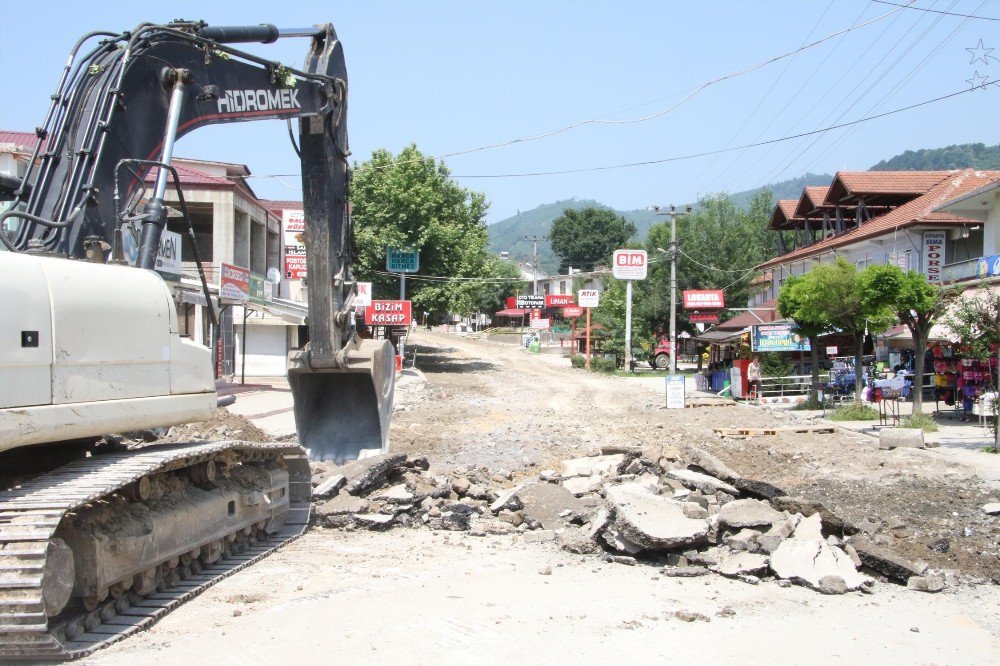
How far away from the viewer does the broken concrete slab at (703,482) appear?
10.6 meters

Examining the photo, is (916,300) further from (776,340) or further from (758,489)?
(758,489)

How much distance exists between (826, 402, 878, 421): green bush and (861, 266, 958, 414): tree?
2.53 metres

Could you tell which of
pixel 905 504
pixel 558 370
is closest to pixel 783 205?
pixel 558 370

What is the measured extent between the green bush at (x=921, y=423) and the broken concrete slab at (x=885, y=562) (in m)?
13.1

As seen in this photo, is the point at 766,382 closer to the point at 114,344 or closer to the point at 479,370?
the point at 479,370

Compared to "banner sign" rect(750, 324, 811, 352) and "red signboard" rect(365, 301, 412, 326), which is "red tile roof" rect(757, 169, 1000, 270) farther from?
"red signboard" rect(365, 301, 412, 326)

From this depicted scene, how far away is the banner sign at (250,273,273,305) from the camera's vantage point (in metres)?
28.1

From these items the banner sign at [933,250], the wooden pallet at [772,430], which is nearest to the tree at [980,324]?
the wooden pallet at [772,430]

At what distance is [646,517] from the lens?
850cm

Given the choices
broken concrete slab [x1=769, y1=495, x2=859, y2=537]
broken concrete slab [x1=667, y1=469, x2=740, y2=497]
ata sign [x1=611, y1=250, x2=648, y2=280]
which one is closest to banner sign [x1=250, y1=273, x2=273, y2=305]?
broken concrete slab [x1=667, y1=469, x2=740, y2=497]

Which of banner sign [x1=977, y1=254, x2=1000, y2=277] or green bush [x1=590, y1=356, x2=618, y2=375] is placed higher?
banner sign [x1=977, y1=254, x2=1000, y2=277]

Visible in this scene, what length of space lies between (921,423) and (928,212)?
41.6 ft

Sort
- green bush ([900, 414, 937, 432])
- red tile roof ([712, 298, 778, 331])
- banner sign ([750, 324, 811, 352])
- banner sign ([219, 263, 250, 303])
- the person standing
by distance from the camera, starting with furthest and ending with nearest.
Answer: red tile roof ([712, 298, 778, 331])
banner sign ([750, 324, 811, 352])
the person standing
banner sign ([219, 263, 250, 303])
green bush ([900, 414, 937, 432])

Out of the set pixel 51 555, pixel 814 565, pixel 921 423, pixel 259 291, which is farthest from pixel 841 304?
pixel 51 555
